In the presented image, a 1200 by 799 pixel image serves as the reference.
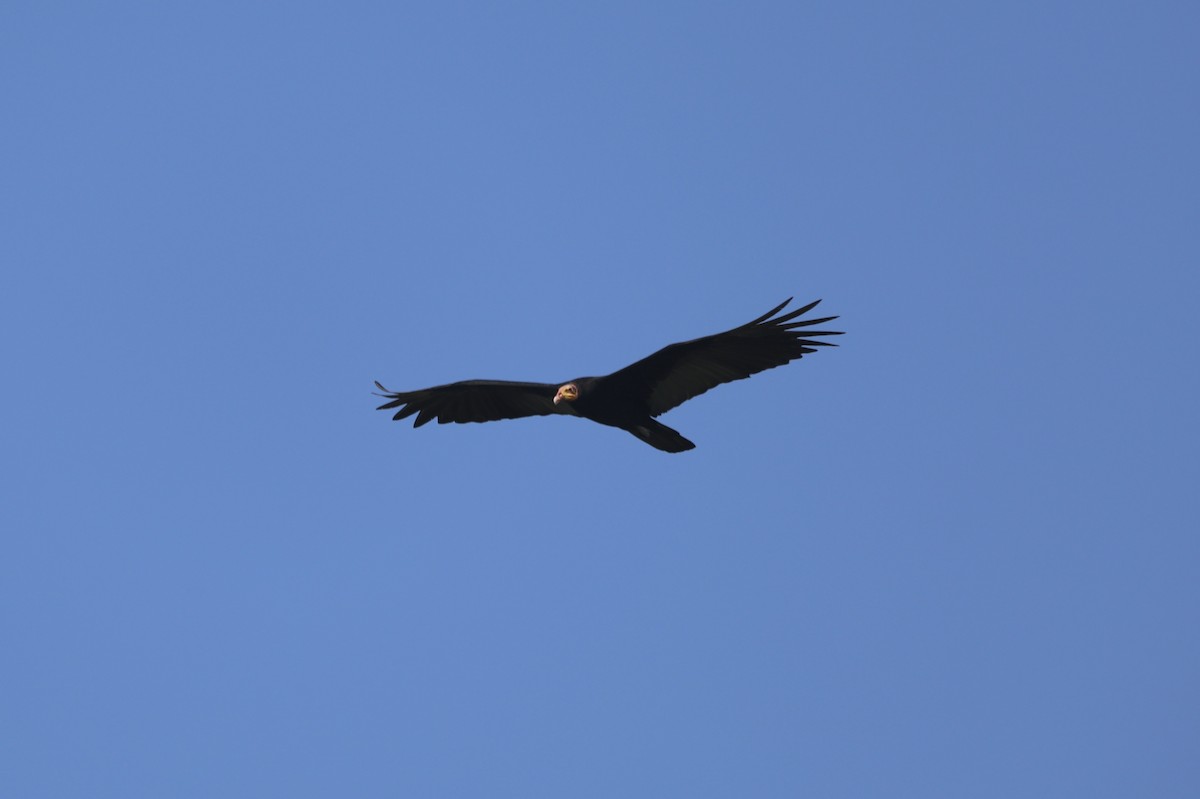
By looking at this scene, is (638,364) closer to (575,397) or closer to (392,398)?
(575,397)

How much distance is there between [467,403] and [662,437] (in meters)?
3.80

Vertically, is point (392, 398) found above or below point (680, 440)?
above

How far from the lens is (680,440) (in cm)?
1936

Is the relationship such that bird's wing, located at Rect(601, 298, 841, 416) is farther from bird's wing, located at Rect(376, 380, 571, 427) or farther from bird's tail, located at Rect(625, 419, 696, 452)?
bird's wing, located at Rect(376, 380, 571, 427)

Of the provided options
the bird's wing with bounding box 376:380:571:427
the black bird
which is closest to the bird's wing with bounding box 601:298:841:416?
the black bird

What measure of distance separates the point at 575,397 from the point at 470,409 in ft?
9.66

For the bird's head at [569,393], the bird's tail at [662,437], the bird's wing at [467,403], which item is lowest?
the bird's tail at [662,437]

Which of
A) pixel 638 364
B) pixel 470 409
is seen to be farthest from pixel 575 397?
pixel 470 409

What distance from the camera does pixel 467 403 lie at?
2177 cm

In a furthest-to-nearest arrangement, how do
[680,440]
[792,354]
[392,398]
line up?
[392,398] → [680,440] → [792,354]

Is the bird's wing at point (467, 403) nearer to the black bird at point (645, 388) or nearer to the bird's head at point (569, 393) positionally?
the black bird at point (645, 388)

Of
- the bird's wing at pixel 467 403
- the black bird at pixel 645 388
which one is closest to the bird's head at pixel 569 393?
the black bird at pixel 645 388

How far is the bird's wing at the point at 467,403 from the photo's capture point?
21203mm

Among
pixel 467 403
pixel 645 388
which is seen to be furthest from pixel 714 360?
pixel 467 403
